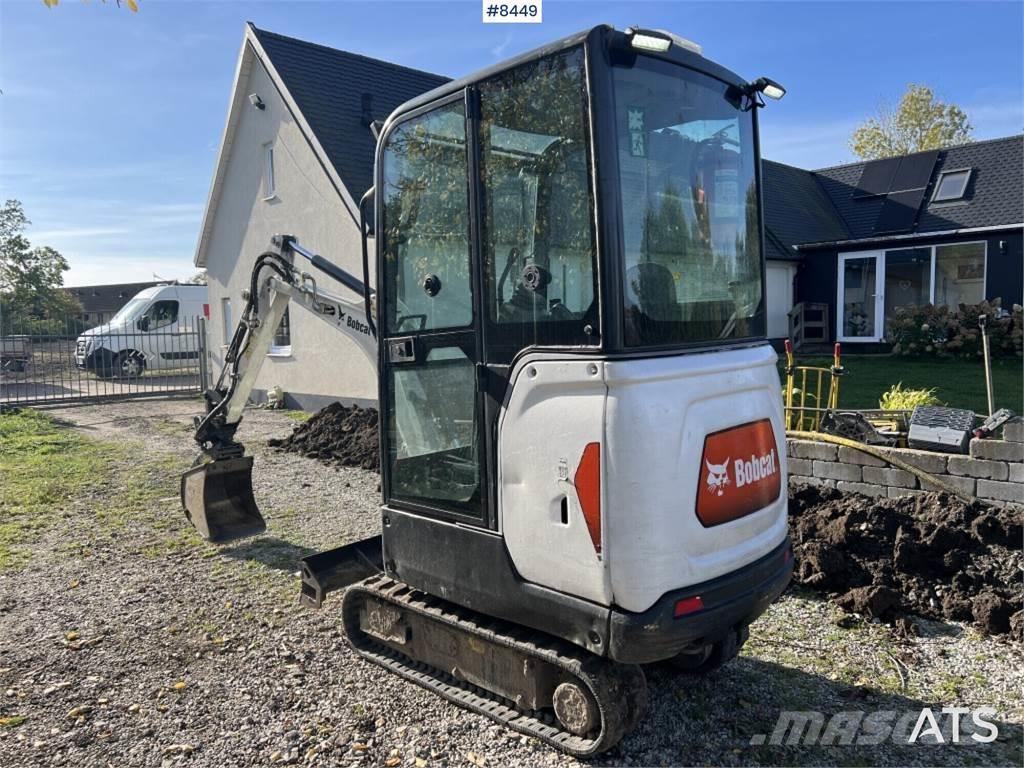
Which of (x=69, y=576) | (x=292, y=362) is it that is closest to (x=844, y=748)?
(x=69, y=576)

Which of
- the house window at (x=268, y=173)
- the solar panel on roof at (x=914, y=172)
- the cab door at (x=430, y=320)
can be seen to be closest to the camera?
the cab door at (x=430, y=320)

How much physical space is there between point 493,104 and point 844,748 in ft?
10.6

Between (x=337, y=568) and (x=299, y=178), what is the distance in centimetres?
1127

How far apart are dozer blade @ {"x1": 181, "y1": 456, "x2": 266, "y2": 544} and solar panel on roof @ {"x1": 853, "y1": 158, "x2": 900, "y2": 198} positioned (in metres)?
20.6

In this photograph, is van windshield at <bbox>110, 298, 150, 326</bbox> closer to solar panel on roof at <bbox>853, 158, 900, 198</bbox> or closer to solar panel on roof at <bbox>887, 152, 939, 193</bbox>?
solar panel on roof at <bbox>853, 158, 900, 198</bbox>

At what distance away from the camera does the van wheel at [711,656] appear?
3.69m

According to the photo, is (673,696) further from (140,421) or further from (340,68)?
(340,68)

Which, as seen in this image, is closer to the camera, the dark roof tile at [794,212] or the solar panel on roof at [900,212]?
the dark roof tile at [794,212]

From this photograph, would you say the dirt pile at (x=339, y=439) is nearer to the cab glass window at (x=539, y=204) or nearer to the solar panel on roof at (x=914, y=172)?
the cab glass window at (x=539, y=204)

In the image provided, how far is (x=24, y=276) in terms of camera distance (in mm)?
34000

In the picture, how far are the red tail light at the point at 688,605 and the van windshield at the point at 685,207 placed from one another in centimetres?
100

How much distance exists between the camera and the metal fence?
18219 mm

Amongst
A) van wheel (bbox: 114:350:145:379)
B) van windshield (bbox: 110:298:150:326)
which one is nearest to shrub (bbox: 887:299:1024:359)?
van wheel (bbox: 114:350:145:379)

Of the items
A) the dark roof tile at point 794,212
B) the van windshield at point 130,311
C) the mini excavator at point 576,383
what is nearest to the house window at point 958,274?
the dark roof tile at point 794,212
